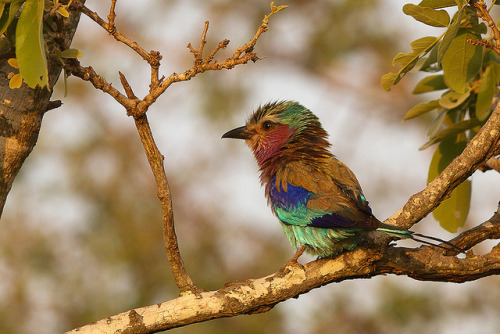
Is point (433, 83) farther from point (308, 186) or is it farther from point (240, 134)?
point (240, 134)

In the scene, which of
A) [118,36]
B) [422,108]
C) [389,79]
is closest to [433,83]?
[422,108]

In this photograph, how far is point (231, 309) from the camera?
3.17m

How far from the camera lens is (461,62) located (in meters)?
3.51

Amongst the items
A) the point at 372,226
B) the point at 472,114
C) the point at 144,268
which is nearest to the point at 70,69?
the point at 372,226

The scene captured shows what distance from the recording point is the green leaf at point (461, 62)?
3502mm

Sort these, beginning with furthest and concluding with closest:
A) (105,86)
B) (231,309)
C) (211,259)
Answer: (211,259) < (231,309) < (105,86)

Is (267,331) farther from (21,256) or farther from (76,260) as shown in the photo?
(21,256)

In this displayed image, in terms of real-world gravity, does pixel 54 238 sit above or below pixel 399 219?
above

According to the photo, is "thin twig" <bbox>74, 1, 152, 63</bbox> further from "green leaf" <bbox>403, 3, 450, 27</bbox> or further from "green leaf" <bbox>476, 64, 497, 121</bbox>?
"green leaf" <bbox>476, 64, 497, 121</bbox>

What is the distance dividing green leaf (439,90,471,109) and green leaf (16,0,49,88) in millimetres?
2522

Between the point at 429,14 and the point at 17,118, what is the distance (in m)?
2.12

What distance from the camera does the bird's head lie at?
4.46 metres

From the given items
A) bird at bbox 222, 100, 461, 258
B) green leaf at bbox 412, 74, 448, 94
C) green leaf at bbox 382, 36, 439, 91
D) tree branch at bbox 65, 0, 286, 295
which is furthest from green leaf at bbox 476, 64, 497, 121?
tree branch at bbox 65, 0, 286, 295

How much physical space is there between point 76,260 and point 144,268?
3.05 ft
